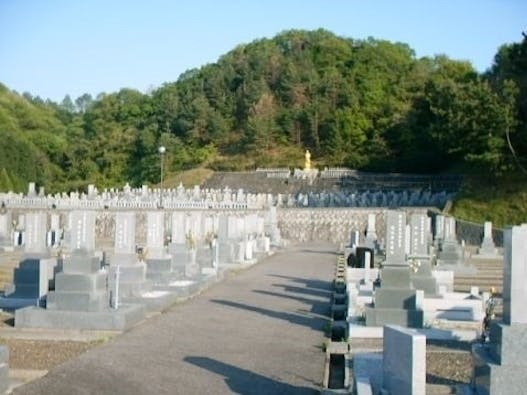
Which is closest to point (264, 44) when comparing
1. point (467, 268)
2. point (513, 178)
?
point (513, 178)

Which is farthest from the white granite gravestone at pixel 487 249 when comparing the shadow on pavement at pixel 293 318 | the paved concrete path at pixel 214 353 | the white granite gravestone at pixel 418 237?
the shadow on pavement at pixel 293 318

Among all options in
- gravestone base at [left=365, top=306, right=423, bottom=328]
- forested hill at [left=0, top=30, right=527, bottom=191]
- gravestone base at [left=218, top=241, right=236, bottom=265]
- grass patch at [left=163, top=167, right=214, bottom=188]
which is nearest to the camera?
gravestone base at [left=365, top=306, right=423, bottom=328]

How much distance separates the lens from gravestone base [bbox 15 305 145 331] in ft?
40.8

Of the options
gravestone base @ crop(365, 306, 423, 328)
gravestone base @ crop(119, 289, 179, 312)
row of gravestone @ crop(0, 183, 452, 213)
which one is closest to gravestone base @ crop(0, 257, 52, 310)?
gravestone base @ crop(119, 289, 179, 312)

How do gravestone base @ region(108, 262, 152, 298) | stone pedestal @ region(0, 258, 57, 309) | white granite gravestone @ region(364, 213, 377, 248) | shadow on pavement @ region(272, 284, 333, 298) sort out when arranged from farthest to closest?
1. white granite gravestone @ region(364, 213, 377, 248)
2. shadow on pavement @ region(272, 284, 333, 298)
3. gravestone base @ region(108, 262, 152, 298)
4. stone pedestal @ region(0, 258, 57, 309)

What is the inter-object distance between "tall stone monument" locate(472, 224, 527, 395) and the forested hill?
148 ft

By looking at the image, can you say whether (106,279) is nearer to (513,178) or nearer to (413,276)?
(413,276)

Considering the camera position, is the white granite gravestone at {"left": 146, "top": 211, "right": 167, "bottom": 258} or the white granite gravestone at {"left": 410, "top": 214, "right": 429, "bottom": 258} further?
the white granite gravestone at {"left": 146, "top": 211, "right": 167, "bottom": 258}

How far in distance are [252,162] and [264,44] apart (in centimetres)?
3096

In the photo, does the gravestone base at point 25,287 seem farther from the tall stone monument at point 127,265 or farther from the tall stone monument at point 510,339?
the tall stone monument at point 510,339

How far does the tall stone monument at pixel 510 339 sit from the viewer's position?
252 inches

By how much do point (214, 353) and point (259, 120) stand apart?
68.3 metres

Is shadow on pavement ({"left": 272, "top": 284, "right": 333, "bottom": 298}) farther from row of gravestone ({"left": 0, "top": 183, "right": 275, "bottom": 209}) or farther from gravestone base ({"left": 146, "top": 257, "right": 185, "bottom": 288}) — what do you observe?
row of gravestone ({"left": 0, "top": 183, "right": 275, "bottom": 209})

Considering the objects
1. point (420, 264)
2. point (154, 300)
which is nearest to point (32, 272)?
point (154, 300)
